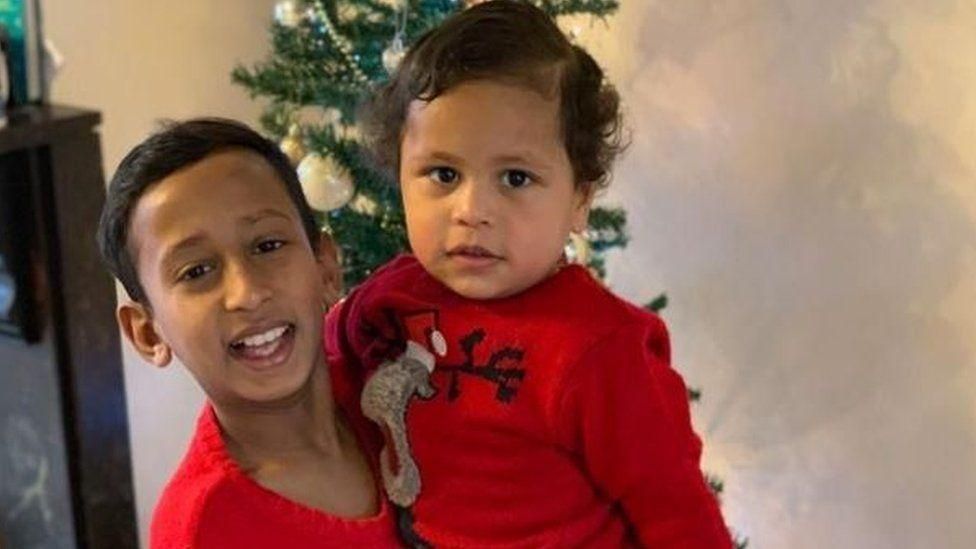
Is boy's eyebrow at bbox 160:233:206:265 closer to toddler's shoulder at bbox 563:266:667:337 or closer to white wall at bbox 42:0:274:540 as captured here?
toddler's shoulder at bbox 563:266:667:337

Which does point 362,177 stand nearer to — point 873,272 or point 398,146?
point 398,146

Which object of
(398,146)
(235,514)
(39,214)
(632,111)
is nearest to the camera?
(235,514)

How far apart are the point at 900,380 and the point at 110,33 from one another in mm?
1328

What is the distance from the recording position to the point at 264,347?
1.01m

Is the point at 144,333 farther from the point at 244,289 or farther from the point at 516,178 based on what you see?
the point at 516,178

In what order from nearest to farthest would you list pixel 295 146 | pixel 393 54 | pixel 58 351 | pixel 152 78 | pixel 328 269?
pixel 328 269 < pixel 393 54 < pixel 295 146 < pixel 58 351 < pixel 152 78

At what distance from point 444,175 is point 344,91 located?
53 cm

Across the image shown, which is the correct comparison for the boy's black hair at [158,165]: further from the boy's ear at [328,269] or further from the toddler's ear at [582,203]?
the toddler's ear at [582,203]

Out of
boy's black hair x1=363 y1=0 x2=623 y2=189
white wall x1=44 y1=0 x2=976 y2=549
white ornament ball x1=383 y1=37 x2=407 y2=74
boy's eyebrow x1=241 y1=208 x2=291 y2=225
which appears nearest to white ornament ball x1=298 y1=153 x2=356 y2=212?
white ornament ball x1=383 y1=37 x2=407 y2=74

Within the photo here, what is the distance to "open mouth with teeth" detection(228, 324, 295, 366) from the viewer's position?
39.6 inches

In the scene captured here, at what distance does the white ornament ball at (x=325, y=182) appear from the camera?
152cm

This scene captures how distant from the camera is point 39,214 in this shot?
190cm

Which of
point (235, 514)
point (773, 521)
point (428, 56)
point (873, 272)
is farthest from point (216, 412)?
point (773, 521)

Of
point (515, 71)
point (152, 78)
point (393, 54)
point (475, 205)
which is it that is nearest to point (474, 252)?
point (475, 205)
